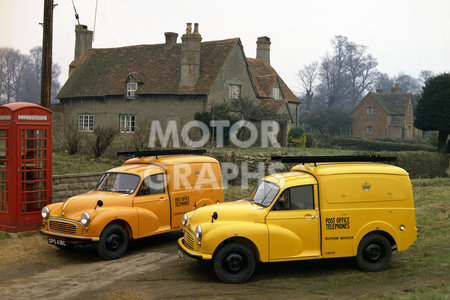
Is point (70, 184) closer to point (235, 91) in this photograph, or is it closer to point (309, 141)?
point (235, 91)

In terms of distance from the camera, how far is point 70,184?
14281 millimetres

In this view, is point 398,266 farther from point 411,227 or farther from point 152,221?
point 152,221

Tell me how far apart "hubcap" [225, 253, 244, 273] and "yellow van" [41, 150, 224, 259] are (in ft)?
9.97

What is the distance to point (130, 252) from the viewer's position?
35.7ft

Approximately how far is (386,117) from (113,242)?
60817mm

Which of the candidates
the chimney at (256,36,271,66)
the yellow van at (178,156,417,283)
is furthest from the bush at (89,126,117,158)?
the chimney at (256,36,271,66)

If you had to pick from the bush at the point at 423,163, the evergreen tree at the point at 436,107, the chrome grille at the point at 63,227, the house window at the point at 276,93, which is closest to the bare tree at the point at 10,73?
the house window at the point at 276,93

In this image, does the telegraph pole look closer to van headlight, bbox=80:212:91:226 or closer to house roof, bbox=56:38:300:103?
van headlight, bbox=80:212:91:226

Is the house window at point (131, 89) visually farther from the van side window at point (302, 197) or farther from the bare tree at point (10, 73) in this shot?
the bare tree at point (10, 73)

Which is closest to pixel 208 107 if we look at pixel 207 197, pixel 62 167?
pixel 62 167

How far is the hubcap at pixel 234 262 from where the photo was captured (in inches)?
332

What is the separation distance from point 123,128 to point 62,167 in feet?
66.9

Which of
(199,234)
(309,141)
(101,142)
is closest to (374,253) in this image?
(199,234)

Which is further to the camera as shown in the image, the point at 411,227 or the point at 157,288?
the point at 411,227
